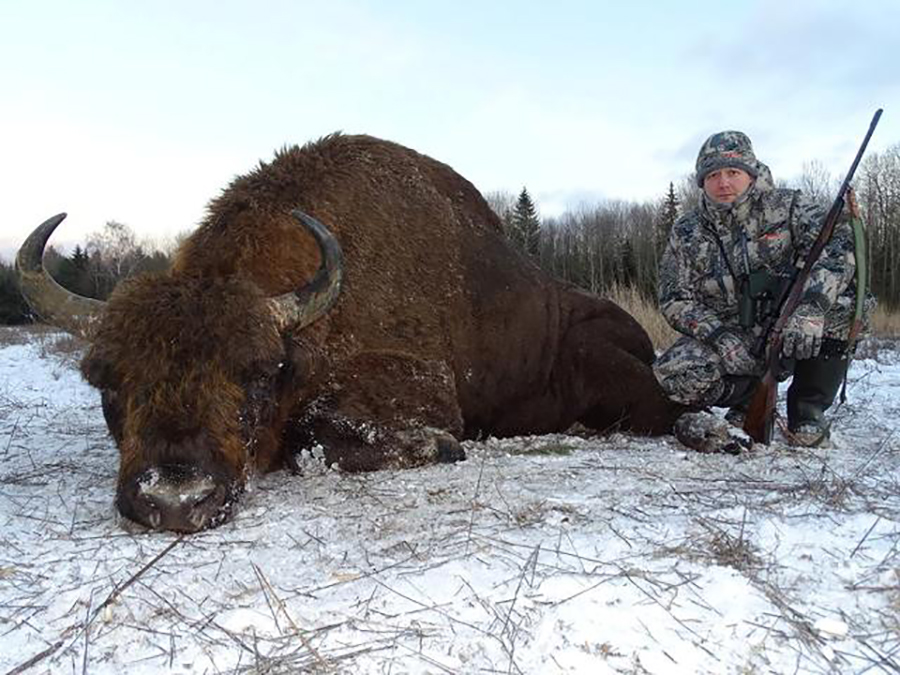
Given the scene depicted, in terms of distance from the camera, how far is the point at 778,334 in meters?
5.39

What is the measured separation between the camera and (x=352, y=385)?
5.12 metres

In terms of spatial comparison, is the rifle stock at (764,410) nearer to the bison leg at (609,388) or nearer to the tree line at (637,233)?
the bison leg at (609,388)

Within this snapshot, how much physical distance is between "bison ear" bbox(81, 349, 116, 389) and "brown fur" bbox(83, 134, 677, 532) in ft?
0.04

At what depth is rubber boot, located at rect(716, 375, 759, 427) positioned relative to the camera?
19.8 feet

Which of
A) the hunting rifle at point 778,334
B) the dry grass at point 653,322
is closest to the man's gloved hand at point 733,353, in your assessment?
the hunting rifle at point 778,334

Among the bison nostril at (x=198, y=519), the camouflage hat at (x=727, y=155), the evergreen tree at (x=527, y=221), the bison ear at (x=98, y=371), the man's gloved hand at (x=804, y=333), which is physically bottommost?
the bison nostril at (x=198, y=519)

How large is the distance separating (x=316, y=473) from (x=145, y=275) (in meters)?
A: 1.59

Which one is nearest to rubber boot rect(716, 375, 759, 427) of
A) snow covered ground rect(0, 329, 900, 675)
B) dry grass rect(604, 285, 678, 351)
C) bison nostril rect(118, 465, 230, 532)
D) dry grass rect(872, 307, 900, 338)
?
snow covered ground rect(0, 329, 900, 675)

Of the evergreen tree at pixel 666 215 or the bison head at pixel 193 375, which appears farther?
the evergreen tree at pixel 666 215

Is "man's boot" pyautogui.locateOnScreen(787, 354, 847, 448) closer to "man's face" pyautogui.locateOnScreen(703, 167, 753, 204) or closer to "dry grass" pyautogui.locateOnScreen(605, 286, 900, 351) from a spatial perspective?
"man's face" pyautogui.locateOnScreen(703, 167, 753, 204)

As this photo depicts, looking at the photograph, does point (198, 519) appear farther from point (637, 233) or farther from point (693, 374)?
point (637, 233)

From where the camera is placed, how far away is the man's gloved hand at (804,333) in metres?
5.31

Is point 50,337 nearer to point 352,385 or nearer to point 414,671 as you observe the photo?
point 352,385

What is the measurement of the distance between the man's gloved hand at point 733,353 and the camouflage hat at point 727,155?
4.11 ft
